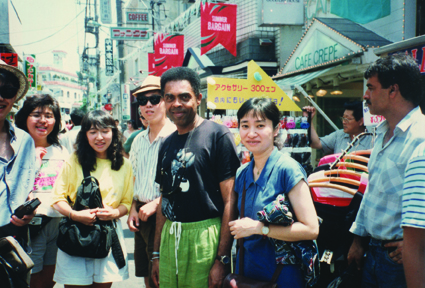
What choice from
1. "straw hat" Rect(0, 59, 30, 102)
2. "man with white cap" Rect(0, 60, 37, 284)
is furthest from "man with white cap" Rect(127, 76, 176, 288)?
A: "straw hat" Rect(0, 59, 30, 102)

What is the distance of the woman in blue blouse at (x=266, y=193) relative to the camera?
185 centimetres

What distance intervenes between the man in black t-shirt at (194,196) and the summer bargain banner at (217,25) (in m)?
8.03

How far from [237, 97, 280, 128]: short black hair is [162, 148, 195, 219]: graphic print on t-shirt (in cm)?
52

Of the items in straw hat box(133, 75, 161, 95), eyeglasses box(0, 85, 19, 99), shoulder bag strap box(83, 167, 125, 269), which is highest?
straw hat box(133, 75, 161, 95)

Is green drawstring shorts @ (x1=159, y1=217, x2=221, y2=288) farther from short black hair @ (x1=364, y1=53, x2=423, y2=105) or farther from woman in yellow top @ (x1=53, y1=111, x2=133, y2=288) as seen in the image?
short black hair @ (x1=364, y1=53, x2=423, y2=105)

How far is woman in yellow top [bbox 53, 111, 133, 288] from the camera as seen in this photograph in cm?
271

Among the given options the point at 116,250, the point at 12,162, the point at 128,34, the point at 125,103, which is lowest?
the point at 116,250

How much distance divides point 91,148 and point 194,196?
1.27 metres

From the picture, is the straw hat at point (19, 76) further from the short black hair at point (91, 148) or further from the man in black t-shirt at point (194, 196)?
the man in black t-shirt at point (194, 196)

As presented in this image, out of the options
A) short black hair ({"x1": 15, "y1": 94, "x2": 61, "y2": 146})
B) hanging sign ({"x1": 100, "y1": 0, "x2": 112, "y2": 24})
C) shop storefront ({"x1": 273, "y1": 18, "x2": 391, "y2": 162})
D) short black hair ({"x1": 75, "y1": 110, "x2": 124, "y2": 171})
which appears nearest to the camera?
short black hair ({"x1": 75, "y1": 110, "x2": 124, "y2": 171})

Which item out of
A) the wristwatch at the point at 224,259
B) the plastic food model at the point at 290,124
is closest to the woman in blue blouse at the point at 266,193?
the wristwatch at the point at 224,259

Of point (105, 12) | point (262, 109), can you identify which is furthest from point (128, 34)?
point (262, 109)

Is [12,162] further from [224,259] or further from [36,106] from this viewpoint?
[224,259]

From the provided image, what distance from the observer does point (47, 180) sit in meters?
3.21
